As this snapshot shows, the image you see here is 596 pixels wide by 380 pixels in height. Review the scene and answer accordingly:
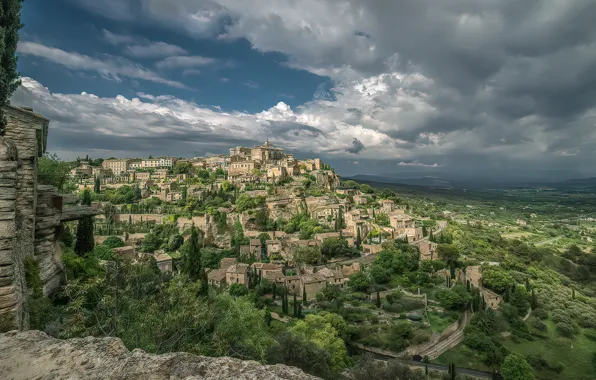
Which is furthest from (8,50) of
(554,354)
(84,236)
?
(554,354)

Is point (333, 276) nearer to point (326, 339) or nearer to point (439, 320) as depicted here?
point (439, 320)

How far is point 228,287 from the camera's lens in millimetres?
33000

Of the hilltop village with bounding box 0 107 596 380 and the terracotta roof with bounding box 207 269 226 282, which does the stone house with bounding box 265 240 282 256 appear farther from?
the terracotta roof with bounding box 207 269 226 282

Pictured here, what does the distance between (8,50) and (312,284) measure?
31.4 m

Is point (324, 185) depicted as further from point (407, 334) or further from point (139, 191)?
point (407, 334)

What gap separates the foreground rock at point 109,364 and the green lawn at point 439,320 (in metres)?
28.7

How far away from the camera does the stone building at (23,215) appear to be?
4570 millimetres

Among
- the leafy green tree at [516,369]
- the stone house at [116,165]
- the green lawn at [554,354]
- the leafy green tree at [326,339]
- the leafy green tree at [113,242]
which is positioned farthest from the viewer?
the stone house at [116,165]

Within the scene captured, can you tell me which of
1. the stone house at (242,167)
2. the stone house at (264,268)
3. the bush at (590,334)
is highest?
the stone house at (242,167)

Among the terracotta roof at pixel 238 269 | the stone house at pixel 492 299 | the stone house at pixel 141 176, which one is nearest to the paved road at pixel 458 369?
the stone house at pixel 492 299

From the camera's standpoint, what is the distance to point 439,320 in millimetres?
27953

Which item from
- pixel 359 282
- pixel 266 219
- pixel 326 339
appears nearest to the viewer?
pixel 326 339

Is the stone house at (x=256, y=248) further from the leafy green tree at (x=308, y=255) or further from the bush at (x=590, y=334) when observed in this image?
the bush at (x=590, y=334)

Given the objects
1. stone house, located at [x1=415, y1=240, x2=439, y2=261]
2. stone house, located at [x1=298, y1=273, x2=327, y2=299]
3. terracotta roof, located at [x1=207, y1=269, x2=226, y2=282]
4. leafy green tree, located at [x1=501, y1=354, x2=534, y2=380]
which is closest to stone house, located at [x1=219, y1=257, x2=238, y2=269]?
terracotta roof, located at [x1=207, y1=269, x2=226, y2=282]
